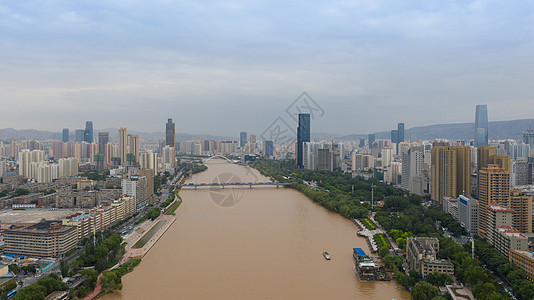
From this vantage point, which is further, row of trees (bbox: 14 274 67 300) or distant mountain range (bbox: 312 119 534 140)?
distant mountain range (bbox: 312 119 534 140)

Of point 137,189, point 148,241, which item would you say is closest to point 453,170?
point 148,241

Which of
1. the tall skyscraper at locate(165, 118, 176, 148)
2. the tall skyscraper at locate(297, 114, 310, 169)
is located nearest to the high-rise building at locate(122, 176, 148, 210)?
the tall skyscraper at locate(297, 114, 310, 169)

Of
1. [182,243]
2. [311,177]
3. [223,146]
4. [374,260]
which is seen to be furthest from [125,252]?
[223,146]

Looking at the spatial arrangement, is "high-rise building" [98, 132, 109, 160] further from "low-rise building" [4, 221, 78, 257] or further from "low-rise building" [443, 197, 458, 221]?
"low-rise building" [443, 197, 458, 221]

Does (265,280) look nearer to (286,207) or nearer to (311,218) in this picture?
(311,218)

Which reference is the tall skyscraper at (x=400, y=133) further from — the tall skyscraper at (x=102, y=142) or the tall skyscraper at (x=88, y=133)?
the tall skyscraper at (x=88, y=133)

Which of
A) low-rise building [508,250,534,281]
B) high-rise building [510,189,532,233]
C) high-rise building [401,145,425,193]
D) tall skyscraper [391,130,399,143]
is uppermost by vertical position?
tall skyscraper [391,130,399,143]

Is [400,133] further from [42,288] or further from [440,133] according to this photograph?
[42,288]
